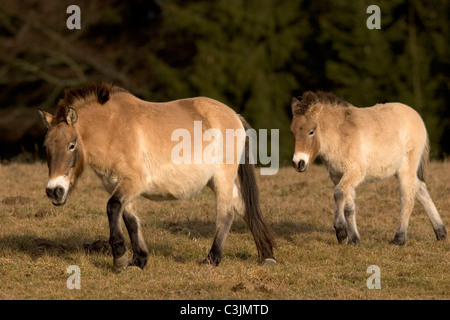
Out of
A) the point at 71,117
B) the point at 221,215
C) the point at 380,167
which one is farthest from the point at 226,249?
the point at 71,117

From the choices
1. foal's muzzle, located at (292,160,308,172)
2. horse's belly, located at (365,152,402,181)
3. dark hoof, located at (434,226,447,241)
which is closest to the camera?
foal's muzzle, located at (292,160,308,172)

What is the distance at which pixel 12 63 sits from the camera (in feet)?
88.0

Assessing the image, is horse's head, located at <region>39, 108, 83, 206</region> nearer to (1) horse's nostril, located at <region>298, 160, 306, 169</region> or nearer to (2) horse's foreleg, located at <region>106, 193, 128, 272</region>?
(2) horse's foreleg, located at <region>106, 193, 128, 272</region>

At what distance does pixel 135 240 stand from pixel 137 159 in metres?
0.93

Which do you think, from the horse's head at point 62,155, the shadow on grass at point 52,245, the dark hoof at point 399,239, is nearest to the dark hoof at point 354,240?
the dark hoof at point 399,239

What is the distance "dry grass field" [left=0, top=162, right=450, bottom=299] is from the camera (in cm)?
780

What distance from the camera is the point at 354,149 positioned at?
404 inches

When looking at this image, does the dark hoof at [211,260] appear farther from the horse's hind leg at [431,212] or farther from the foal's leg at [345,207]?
the horse's hind leg at [431,212]

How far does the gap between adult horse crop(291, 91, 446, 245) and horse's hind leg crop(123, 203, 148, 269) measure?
2.28 m

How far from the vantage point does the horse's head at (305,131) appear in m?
9.98

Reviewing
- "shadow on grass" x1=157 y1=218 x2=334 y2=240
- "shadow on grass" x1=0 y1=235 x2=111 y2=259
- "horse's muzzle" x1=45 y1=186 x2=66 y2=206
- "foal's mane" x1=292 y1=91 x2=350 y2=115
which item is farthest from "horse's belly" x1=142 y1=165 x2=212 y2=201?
"foal's mane" x1=292 y1=91 x2=350 y2=115

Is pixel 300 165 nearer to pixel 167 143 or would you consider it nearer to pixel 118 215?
pixel 167 143

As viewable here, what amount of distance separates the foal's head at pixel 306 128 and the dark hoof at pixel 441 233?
2011 mm

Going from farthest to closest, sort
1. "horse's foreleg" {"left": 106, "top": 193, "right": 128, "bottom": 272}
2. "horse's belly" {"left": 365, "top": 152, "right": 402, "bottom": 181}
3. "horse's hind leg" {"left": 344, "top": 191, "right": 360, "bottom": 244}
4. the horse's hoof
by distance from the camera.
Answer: "horse's belly" {"left": 365, "top": 152, "right": 402, "bottom": 181}, "horse's hind leg" {"left": 344, "top": 191, "right": 360, "bottom": 244}, the horse's hoof, "horse's foreleg" {"left": 106, "top": 193, "right": 128, "bottom": 272}
